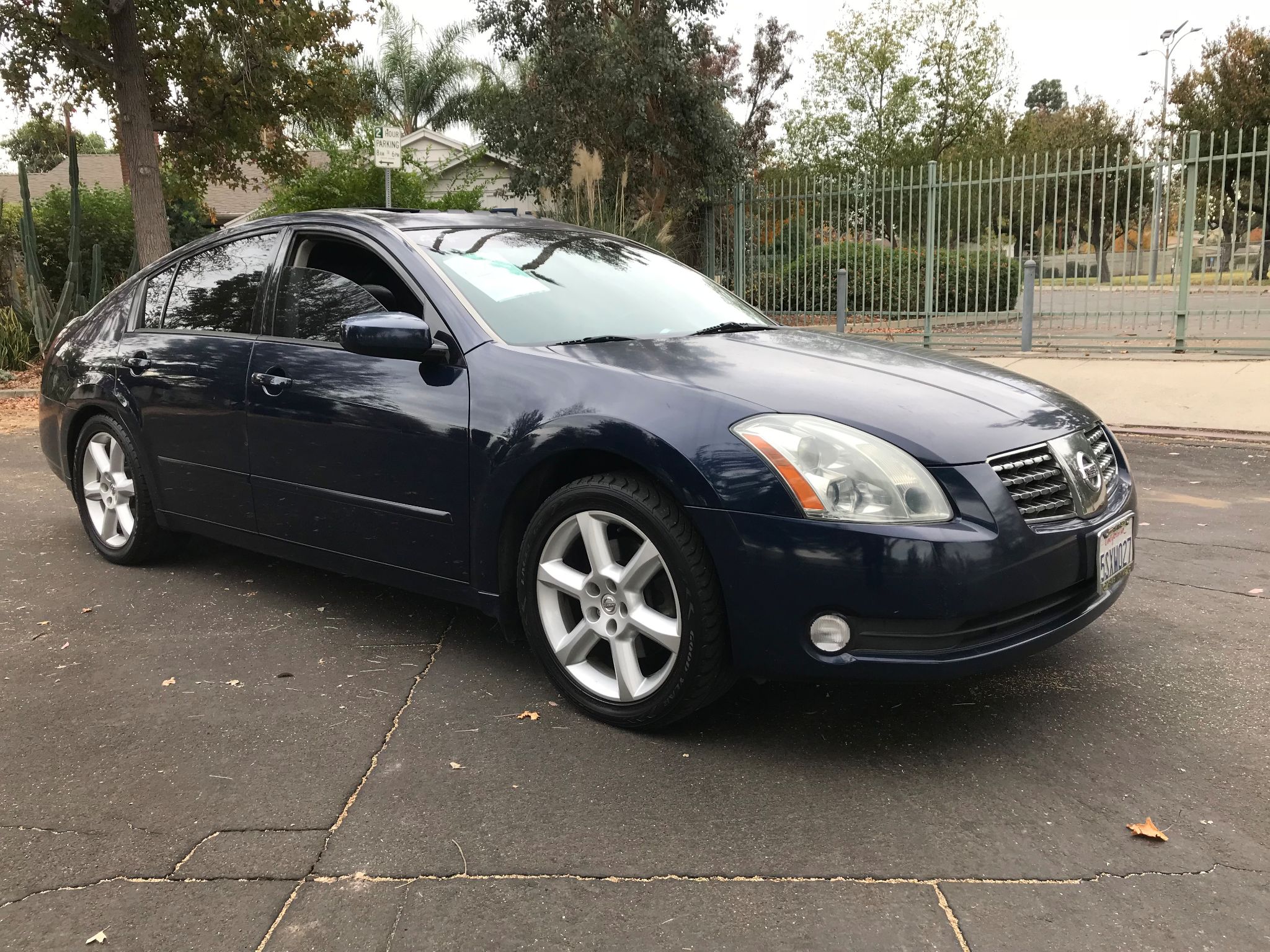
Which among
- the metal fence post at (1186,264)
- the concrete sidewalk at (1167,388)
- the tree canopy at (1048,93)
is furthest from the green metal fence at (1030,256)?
the tree canopy at (1048,93)

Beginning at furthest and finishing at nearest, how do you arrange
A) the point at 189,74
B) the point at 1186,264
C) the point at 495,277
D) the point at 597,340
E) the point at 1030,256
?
the point at 189,74 < the point at 1030,256 < the point at 1186,264 < the point at 495,277 < the point at 597,340

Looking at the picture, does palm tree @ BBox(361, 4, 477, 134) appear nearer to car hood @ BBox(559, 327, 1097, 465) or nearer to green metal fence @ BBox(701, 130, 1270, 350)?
green metal fence @ BBox(701, 130, 1270, 350)

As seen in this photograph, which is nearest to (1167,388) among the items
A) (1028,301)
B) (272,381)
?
(1028,301)

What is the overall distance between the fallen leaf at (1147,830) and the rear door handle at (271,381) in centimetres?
296

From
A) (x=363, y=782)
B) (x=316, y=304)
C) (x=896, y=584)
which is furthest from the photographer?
(x=316, y=304)

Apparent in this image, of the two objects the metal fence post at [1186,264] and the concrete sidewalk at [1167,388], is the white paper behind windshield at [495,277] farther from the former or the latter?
the metal fence post at [1186,264]

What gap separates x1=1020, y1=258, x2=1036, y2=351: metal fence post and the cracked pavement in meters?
9.31

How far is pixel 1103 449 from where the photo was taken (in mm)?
3340

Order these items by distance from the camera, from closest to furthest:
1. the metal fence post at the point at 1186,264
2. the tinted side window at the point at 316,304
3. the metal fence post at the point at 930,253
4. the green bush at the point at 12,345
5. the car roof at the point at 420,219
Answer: the tinted side window at the point at 316,304
the car roof at the point at 420,219
the metal fence post at the point at 1186,264
the green bush at the point at 12,345
the metal fence post at the point at 930,253

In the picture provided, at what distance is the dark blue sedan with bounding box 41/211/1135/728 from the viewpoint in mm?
2705

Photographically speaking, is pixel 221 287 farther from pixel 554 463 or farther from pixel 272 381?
pixel 554 463

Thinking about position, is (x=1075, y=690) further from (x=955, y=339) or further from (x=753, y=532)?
(x=955, y=339)

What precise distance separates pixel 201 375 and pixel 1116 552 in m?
3.32

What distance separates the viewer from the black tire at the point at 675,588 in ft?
9.21
